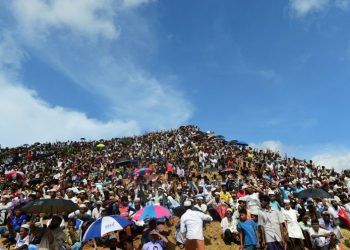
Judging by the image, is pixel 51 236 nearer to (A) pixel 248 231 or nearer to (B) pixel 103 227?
(B) pixel 103 227

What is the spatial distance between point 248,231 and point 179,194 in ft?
28.2

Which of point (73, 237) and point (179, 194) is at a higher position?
point (179, 194)

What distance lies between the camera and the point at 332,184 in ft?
80.1

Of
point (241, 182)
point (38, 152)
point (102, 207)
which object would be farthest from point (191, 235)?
point (38, 152)

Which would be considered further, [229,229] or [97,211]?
[97,211]

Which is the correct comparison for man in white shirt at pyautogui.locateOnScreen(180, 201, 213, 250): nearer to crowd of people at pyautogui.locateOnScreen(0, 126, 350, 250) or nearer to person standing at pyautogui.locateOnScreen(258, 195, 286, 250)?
crowd of people at pyautogui.locateOnScreen(0, 126, 350, 250)

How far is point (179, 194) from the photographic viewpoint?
750 inches

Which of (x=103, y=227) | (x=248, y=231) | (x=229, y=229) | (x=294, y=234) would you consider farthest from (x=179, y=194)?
(x=103, y=227)

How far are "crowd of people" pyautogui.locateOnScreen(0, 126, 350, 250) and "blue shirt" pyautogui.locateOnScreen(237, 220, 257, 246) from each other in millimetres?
27

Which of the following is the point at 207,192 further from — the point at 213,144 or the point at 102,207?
the point at 213,144

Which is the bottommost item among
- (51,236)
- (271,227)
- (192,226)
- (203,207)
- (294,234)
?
(51,236)

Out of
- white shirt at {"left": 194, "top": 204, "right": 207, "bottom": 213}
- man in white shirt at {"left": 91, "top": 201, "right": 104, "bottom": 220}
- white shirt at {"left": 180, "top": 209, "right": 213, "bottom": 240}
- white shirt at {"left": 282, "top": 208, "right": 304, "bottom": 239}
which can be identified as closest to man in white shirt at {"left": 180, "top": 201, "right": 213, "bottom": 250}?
white shirt at {"left": 180, "top": 209, "right": 213, "bottom": 240}

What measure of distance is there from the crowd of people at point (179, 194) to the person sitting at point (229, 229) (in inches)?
1.5

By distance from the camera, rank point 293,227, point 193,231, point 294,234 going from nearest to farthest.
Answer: point 193,231
point 294,234
point 293,227
